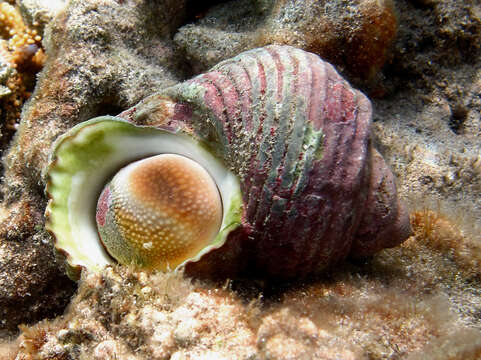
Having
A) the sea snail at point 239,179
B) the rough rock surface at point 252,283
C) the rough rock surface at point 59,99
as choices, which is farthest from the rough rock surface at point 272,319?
the rough rock surface at point 59,99

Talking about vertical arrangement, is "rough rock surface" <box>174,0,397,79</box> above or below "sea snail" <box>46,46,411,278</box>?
above

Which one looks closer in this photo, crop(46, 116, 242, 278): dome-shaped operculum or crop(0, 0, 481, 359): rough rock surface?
crop(0, 0, 481, 359): rough rock surface

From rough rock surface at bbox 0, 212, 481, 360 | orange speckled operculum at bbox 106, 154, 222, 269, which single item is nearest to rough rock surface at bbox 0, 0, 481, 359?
rough rock surface at bbox 0, 212, 481, 360

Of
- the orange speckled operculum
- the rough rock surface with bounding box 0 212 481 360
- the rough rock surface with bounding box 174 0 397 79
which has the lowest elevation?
the rough rock surface with bounding box 0 212 481 360

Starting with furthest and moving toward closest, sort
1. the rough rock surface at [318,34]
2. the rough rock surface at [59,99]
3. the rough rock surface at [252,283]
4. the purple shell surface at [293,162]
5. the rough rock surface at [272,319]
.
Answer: the rough rock surface at [59,99] < the rough rock surface at [318,34] < the purple shell surface at [293,162] < the rough rock surface at [252,283] < the rough rock surface at [272,319]

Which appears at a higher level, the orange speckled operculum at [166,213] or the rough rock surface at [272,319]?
the orange speckled operculum at [166,213]

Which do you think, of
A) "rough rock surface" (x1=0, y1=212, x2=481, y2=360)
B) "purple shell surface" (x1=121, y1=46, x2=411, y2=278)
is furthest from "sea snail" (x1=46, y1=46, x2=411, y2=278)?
"rough rock surface" (x1=0, y1=212, x2=481, y2=360)

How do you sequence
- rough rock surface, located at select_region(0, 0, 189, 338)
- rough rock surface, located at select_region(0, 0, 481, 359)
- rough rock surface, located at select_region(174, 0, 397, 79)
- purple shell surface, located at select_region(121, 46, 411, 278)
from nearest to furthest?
rough rock surface, located at select_region(0, 0, 481, 359) → purple shell surface, located at select_region(121, 46, 411, 278) → rough rock surface, located at select_region(174, 0, 397, 79) → rough rock surface, located at select_region(0, 0, 189, 338)

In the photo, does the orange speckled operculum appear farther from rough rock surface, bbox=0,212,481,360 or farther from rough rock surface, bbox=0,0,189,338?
rough rock surface, bbox=0,0,189,338

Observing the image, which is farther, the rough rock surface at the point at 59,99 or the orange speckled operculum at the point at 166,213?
the rough rock surface at the point at 59,99

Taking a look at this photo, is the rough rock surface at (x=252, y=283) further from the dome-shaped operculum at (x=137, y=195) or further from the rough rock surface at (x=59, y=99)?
the dome-shaped operculum at (x=137, y=195)

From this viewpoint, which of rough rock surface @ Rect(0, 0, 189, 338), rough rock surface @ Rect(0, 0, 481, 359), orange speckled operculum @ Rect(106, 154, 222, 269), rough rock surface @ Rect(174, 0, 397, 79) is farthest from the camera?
rough rock surface @ Rect(0, 0, 189, 338)
